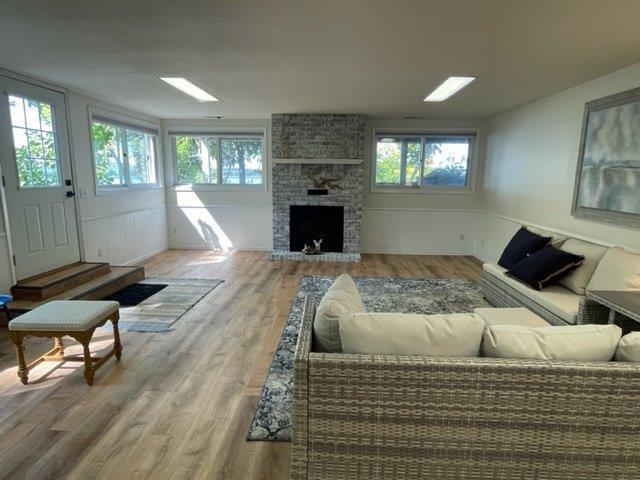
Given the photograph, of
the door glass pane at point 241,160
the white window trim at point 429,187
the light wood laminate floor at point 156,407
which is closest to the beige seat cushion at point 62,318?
the light wood laminate floor at point 156,407

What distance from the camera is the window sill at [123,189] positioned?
16.0 feet

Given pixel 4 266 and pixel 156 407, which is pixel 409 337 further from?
pixel 4 266

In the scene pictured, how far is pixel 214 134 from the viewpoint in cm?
645

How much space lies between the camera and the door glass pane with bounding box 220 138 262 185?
648 centimetres

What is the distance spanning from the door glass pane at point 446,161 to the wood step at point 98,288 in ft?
16.0

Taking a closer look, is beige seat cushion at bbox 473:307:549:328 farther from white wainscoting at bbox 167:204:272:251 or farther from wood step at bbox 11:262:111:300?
white wainscoting at bbox 167:204:272:251

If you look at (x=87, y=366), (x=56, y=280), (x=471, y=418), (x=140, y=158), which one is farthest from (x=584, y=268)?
(x=140, y=158)

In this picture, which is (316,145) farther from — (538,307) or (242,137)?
(538,307)

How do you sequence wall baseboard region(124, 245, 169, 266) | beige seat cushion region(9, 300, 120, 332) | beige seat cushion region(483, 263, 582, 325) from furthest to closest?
1. wall baseboard region(124, 245, 169, 266)
2. beige seat cushion region(483, 263, 582, 325)
3. beige seat cushion region(9, 300, 120, 332)

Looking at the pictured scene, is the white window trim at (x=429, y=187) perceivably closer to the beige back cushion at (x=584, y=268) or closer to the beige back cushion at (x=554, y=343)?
the beige back cushion at (x=584, y=268)

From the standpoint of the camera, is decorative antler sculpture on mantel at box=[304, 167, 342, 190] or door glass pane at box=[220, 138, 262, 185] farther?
door glass pane at box=[220, 138, 262, 185]

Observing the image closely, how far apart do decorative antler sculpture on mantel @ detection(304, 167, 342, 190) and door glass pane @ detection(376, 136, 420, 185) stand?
2.84ft

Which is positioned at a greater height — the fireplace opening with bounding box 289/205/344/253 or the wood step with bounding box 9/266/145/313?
the fireplace opening with bounding box 289/205/344/253

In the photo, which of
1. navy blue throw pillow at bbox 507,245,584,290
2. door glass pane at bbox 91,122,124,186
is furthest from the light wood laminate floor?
door glass pane at bbox 91,122,124,186
